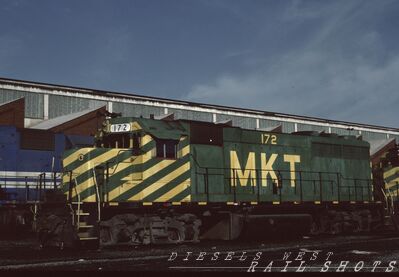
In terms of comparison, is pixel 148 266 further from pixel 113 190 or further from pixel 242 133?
pixel 242 133

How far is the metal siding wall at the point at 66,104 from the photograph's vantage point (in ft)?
134

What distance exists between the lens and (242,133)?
16266 mm

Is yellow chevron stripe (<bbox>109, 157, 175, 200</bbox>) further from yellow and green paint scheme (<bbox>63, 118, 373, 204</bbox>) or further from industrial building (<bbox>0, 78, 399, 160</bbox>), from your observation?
industrial building (<bbox>0, 78, 399, 160</bbox>)

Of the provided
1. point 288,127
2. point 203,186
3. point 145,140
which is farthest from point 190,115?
point 145,140

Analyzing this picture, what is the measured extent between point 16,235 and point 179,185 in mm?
9233

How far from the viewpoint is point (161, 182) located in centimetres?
1401

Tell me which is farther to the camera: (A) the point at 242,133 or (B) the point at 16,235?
(B) the point at 16,235

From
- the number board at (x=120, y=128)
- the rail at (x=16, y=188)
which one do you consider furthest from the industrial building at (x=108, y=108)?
the number board at (x=120, y=128)

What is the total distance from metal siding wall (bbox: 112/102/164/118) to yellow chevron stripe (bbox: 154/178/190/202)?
2850 centimetres

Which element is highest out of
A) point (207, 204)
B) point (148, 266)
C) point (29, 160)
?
point (29, 160)

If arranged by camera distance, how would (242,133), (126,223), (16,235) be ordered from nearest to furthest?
(126,223), (242,133), (16,235)

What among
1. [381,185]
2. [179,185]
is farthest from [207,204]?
[381,185]

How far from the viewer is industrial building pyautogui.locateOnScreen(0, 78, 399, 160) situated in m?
38.9

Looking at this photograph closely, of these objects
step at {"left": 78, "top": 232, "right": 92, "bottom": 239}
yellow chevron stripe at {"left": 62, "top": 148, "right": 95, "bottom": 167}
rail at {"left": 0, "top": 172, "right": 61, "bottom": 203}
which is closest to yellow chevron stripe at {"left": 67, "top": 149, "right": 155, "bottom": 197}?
yellow chevron stripe at {"left": 62, "top": 148, "right": 95, "bottom": 167}
